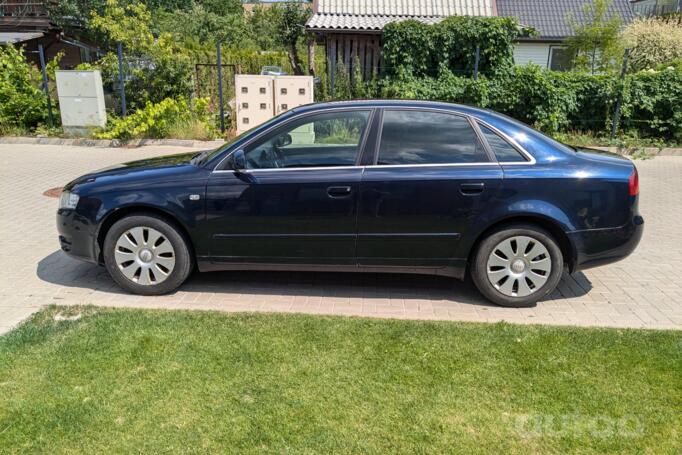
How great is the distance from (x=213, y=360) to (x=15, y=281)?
2651 mm

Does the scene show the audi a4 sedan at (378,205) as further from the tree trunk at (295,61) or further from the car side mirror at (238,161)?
the tree trunk at (295,61)

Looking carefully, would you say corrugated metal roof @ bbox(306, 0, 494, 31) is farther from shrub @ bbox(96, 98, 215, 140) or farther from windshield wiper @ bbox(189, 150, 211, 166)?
windshield wiper @ bbox(189, 150, 211, 166)

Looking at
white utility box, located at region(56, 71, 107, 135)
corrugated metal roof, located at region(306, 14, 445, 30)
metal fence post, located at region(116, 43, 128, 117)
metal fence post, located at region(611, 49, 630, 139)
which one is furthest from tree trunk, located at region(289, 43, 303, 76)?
metal fence post, located at region(611, 49, 630, 139)

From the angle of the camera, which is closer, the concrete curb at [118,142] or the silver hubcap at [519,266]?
the silver hubcap at [519,266]

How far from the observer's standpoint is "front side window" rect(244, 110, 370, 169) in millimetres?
4605

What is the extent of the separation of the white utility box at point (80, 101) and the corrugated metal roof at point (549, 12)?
20222 mm

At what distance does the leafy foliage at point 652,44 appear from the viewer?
18.1 m

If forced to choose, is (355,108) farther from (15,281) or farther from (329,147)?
(15,281)

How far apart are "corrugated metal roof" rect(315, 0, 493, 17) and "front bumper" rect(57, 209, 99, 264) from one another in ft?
49.2

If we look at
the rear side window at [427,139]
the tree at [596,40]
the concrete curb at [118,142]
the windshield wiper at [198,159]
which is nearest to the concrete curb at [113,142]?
the concrete curb at [118,142]

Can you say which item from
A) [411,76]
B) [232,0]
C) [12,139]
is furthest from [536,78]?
[232,0]

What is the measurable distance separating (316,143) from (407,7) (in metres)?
15.7

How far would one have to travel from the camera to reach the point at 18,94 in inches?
547

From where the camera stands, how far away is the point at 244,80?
1308cm
